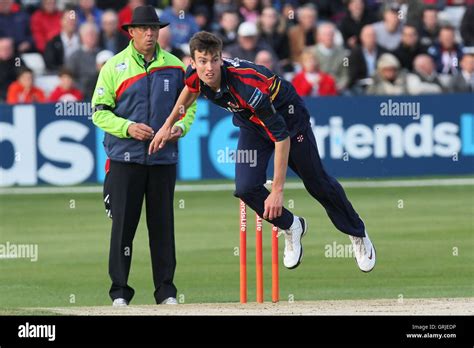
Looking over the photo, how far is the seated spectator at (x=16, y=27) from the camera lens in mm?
22797

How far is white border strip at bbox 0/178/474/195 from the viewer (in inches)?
826

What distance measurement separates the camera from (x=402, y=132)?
21.2 m

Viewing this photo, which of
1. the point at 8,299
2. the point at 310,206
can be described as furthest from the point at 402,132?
the point at 8,299

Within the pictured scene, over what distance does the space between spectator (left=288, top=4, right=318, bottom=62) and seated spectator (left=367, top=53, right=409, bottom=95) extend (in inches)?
63.3

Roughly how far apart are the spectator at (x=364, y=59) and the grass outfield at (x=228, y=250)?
2.56 meters

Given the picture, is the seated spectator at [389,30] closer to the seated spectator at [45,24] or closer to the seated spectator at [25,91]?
the seated spectator at [45,24]

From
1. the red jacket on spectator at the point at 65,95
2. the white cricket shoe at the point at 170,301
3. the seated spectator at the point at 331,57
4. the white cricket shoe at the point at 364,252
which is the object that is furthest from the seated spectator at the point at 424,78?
the white cricket shoe at the point at 170,301

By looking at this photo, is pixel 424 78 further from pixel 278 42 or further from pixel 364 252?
pixel 364 252

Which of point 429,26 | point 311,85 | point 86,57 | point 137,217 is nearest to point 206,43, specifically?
point 137,217

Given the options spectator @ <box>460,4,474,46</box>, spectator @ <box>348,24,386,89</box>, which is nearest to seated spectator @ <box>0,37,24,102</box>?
spectator @ <box>348,24,386,89</box>

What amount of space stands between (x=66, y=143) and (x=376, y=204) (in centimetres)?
507

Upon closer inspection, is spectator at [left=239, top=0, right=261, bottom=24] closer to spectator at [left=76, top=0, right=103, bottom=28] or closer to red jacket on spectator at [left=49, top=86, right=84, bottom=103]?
spectator at [left=76, top=0, right=103, bottom=28]
